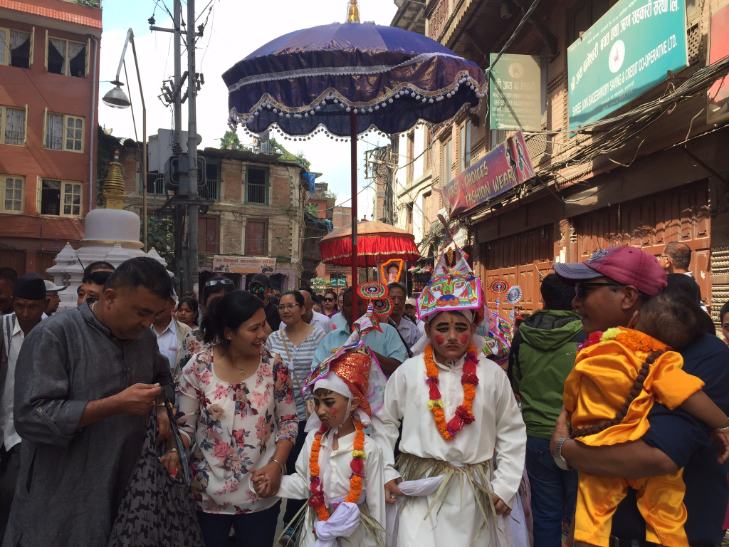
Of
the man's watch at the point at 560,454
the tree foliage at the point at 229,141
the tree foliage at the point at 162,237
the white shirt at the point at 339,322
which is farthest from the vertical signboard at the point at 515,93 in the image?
the tree foliage at the point at 229,141

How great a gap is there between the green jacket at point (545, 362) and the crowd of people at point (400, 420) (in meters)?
0.01

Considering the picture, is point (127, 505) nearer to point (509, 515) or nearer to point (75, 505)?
point (75, 505)

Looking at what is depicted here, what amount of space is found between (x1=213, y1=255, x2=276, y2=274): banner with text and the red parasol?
24.9 m

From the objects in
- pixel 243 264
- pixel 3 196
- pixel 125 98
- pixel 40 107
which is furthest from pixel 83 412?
pixel 243 264

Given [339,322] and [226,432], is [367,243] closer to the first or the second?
[339,322]

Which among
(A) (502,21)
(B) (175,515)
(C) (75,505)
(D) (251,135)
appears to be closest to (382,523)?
(B) (175,515)

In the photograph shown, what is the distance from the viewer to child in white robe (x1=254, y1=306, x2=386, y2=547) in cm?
301

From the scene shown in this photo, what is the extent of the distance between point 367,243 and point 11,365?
738 centimetres

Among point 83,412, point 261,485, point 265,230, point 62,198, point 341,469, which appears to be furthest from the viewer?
point 265,230

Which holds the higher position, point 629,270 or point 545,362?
point 629,270

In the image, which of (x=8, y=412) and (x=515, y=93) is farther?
(x=515, y=93)

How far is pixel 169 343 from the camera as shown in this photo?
5.16 m

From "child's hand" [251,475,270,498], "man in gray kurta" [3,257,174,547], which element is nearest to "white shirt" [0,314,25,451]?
"man in gray kurta" [3,257,174,547]

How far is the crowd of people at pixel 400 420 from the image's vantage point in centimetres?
200
